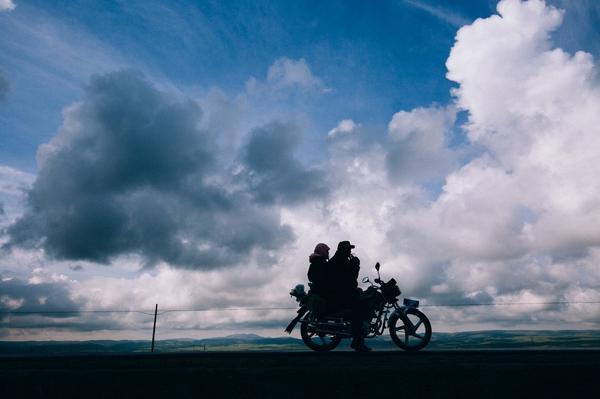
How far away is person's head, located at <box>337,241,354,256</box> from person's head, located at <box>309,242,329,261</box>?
31 centimetres

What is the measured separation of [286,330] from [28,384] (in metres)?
5.97

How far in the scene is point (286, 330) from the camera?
372 inches

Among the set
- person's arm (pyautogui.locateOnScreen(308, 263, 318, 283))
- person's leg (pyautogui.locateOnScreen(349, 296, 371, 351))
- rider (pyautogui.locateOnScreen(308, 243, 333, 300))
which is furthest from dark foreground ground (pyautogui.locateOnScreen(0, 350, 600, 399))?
person's arm (pyautogui.locateOnScreen(308, 263, 318, 283))

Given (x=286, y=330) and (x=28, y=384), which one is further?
(x=286, y=330)

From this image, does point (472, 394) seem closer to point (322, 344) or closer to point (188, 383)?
point (188, 383)

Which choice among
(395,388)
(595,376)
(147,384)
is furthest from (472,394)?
(147,384)

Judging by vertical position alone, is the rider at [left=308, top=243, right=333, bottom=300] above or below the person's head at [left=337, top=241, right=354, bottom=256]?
below

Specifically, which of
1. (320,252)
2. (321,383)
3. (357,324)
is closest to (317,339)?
(357,324)

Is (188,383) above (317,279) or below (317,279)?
below

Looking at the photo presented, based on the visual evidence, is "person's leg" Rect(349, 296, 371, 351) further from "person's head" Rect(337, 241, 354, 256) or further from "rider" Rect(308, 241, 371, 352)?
"person's head" Rect(337, 241, 354, 256)

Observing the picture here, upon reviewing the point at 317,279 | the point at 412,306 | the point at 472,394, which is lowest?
the point at 472,394

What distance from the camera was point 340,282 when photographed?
917 cm

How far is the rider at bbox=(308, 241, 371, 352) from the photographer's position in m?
9.08

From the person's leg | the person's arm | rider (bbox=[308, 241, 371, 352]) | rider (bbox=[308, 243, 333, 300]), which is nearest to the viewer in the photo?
the person's leg
